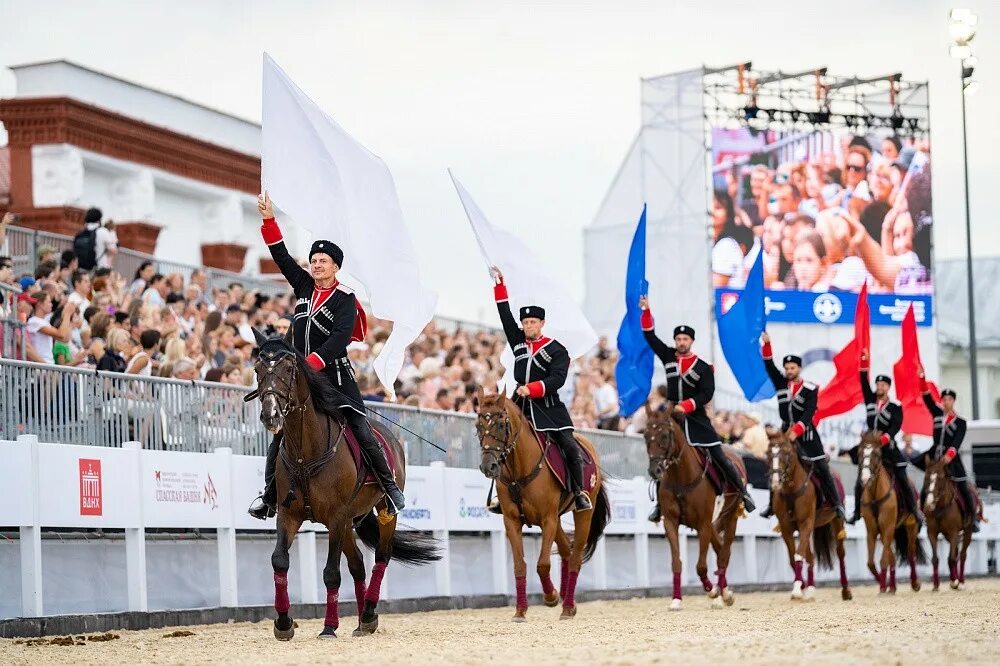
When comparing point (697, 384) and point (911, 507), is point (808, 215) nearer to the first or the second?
point (911, 507)

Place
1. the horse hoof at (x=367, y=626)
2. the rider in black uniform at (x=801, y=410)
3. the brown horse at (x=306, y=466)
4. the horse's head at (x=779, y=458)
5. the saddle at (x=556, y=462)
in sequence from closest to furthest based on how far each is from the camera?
the brown horse at (x=306, y=466)
the horse hoof at (x=367, y=626)
the saddle at (x=556, y=462)
the horse's head at (x=779, y=458)
the rider in black uniform at (x=801, y=410)

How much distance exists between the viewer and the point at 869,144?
48219mm

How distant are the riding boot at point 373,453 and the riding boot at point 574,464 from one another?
3582 mm

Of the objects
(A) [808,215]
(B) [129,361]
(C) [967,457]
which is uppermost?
(A) [808,215]

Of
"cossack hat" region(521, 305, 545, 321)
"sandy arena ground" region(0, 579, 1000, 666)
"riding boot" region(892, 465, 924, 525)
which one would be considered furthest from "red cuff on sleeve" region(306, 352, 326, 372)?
"riding boot" region(892, 465, 924, 525)

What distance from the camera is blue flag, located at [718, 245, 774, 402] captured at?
24234 mm

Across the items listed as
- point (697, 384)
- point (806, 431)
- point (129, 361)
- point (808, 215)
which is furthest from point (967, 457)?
point (129, 361)

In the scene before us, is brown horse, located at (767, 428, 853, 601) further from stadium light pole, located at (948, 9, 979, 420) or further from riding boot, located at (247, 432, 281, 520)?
stadium light pole, located at (948, 9, 979, 420)

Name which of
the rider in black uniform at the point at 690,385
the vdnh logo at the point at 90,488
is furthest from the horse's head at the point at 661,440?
the vdnh logo at the point at 90,488

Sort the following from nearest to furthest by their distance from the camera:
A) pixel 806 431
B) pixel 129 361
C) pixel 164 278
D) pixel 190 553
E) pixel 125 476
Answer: pixel 125 476 < pixel 190 553 < pixel 129 361 < pixel 806 431 < pixel 164 278

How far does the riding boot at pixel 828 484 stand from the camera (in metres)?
22.7

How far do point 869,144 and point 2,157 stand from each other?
2392cm

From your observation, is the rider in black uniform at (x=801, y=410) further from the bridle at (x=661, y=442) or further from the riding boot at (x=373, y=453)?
the riding boot at (x=373, y=453)

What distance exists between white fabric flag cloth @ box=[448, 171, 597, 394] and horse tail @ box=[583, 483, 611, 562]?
1630mm
